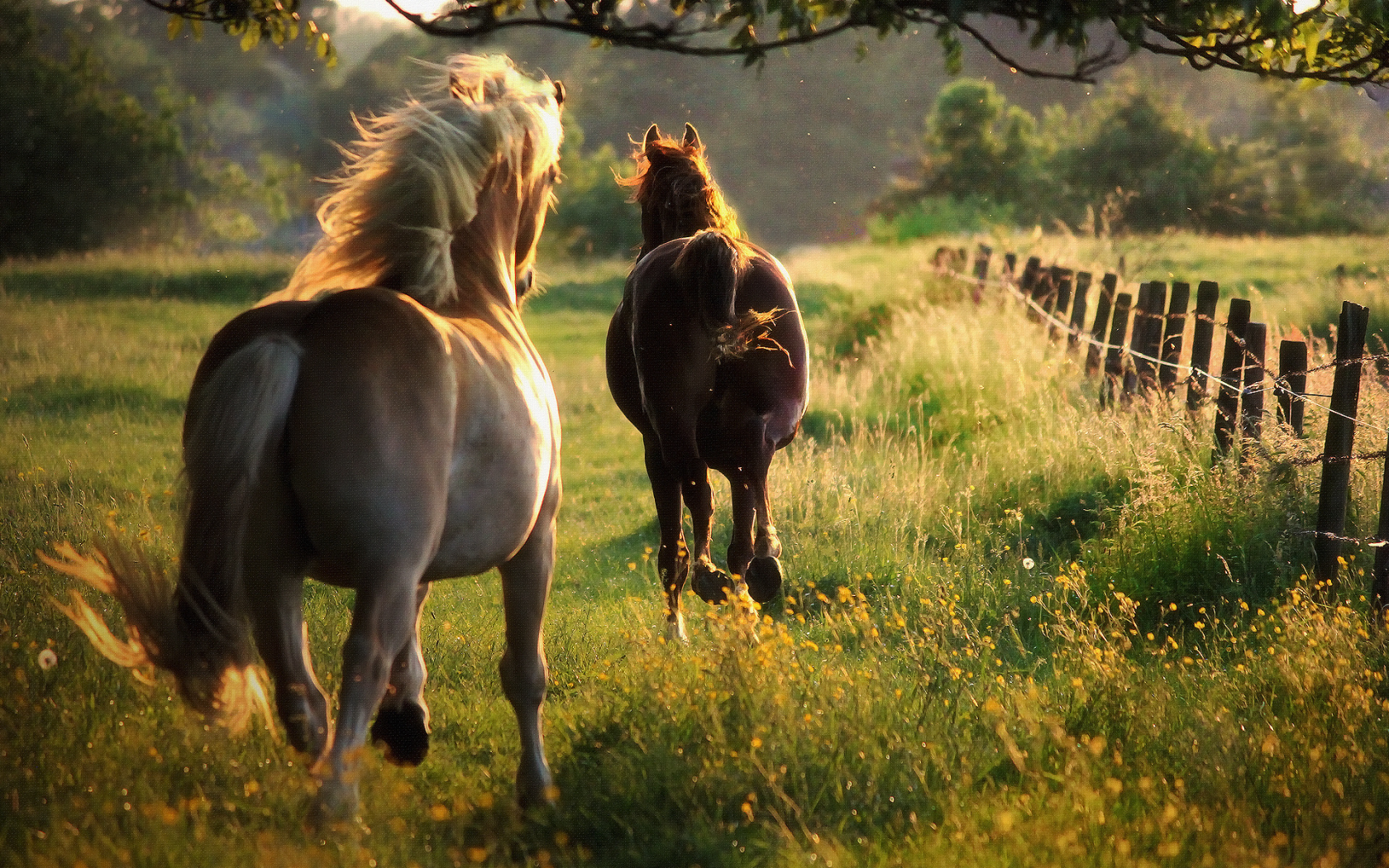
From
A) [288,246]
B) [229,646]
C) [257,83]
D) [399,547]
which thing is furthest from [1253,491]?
[257,83]

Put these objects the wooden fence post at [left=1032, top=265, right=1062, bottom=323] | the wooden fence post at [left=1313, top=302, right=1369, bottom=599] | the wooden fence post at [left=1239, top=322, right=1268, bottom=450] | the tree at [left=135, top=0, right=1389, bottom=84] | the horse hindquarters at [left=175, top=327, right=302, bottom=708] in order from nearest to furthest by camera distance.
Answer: the horse hindquarters at [left=175, top=327, right=302, bottom=708], the tree at [left=135, top=0, right=1389, bottom=84], the wooden fence post at [left=1313, top=302, right=1369, bottom=599], the wooden fence post at [left=1239, top=322, right=1268, bottom=450], the wooden fence post at [left=1032, top=265, right=1062, bottom=323]

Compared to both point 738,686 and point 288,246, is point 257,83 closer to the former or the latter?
point 288,246

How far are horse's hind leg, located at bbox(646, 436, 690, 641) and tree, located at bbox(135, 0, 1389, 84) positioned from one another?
7.29ft

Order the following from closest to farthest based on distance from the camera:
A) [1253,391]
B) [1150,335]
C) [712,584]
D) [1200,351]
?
[712,584], [1253,391], [1200,351], [1150,335]

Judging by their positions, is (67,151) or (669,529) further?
(67,151)

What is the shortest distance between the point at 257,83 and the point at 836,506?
229ft

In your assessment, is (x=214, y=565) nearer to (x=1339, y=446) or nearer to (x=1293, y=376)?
(x=1339, y=446)

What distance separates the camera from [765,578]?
192 inches

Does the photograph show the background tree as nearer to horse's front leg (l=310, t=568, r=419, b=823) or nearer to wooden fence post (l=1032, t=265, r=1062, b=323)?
wooden fence post (l=1032, t=265, r=1062, b=323)

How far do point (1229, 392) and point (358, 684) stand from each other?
4.94 m

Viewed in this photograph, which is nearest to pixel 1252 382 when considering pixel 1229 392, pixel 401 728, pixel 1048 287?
pixel 1229 392

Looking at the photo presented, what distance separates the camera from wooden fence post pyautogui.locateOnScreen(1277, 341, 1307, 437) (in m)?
5.61

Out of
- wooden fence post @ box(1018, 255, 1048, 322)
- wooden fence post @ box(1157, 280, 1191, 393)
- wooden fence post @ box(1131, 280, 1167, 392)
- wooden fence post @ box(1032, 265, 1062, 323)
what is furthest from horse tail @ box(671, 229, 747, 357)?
wooden fence post @ box(1018, 255, 1048, 322)

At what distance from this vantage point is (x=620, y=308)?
18.8ft
